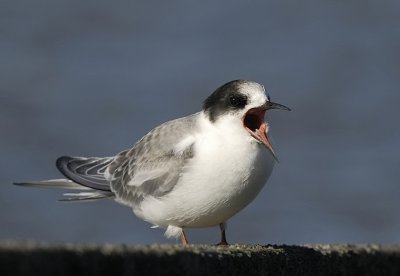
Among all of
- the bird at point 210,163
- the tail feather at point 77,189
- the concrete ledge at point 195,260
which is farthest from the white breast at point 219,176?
the tail feather at point 77,189

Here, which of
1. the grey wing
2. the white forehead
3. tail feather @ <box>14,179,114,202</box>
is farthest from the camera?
tail feather @ <box>14,179,114,202</box>

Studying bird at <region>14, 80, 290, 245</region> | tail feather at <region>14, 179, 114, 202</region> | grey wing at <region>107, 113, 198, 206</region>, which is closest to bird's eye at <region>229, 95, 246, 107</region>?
bird at <region>14, 80, 290, 245</region>

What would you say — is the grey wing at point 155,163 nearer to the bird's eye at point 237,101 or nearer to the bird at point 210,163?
the bird at point 210,163

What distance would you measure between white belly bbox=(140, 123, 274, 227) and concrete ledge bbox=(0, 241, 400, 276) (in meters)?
0.79

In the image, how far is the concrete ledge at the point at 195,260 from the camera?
2729 mm

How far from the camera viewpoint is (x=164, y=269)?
3250 millimetres

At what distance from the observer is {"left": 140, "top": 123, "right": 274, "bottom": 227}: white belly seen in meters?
4.92

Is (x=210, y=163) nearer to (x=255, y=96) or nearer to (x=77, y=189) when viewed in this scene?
(x=255, y=96)

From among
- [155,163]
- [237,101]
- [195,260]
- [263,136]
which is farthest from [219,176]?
[195,260]

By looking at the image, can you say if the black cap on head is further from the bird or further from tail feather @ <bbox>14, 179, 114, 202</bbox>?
tail feather @ <bbox>14, 179, 114, 202</bbox>

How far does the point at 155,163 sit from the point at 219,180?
2.39ft

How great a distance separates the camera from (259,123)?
5199 millimetres

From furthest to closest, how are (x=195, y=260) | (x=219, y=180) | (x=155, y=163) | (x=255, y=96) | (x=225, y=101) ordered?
(x=155, y=163), (x=225, y=101), (x=255, y=96), (x=219, y=180), (x=195, y=260)

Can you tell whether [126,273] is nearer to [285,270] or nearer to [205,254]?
[205,254]
